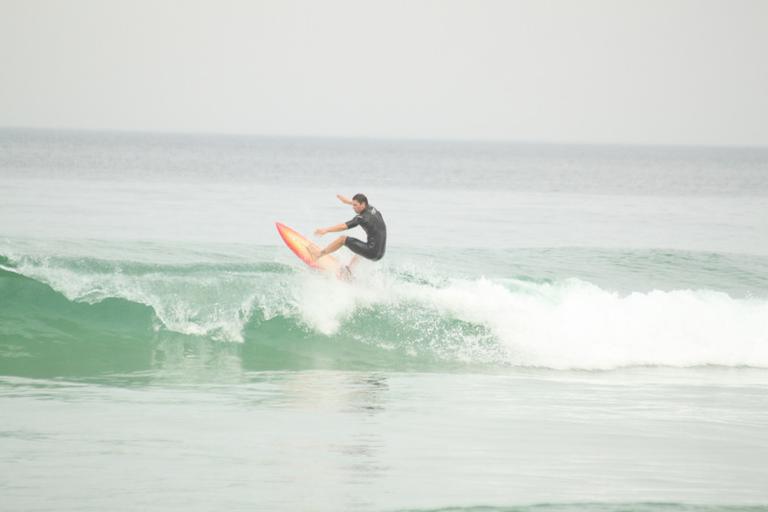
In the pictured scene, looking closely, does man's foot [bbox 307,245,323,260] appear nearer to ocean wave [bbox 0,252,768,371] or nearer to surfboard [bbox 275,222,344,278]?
surfboard [bbox 275,222,344,278]

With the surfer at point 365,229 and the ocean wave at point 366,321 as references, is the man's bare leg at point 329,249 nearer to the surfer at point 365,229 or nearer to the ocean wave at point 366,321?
the surfer at point 365,229

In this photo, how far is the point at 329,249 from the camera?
16188 mm

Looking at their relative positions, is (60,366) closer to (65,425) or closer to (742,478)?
(65,425)

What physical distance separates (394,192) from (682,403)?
47.5 m

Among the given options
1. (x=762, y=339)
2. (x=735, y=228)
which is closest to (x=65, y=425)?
(x=762, y=339)

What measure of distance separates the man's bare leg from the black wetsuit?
0.09 meters

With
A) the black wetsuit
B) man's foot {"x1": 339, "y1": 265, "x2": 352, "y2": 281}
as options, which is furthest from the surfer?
man's foot {"x1": 339, "y1": 265, "x2": 352, "y2": 281}

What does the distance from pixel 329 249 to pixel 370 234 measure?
0.90m

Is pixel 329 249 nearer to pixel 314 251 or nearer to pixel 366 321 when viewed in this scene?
pixel 314 251

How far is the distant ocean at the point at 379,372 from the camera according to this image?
8789 mm

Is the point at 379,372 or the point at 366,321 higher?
the point at 366,321

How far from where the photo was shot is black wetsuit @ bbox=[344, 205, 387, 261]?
1542 cm

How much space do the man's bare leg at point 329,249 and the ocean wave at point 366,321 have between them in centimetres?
38

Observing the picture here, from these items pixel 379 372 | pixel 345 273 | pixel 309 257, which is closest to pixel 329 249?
pixel 345 273
